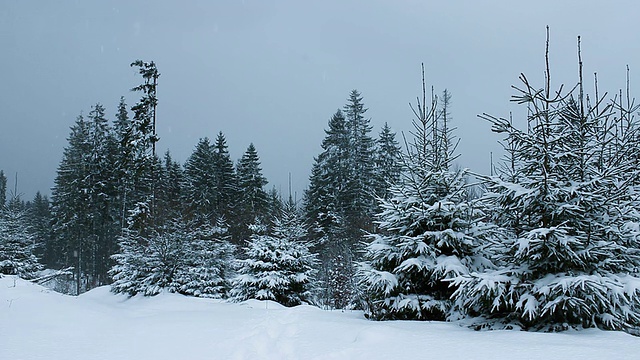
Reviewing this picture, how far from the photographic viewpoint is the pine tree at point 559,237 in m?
5.50

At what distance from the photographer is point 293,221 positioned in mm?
14961

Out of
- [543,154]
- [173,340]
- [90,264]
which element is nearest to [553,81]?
[543,154]

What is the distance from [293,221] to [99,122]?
2702cm

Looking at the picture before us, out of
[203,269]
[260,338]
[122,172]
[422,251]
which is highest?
[122,172]

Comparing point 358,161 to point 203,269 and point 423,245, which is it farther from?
point 423,245

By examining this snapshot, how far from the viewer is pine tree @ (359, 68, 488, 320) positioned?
722 centimetres

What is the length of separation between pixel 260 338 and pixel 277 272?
7392 mm

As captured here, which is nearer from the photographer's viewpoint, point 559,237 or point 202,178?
point 559,237

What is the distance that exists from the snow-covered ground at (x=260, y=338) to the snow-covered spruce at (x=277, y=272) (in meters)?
4.43

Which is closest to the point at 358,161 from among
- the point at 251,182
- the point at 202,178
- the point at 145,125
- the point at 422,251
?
the point at 251,182

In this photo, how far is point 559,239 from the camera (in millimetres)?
5516

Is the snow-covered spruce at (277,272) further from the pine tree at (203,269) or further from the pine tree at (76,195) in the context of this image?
the pine tree at (76,195)

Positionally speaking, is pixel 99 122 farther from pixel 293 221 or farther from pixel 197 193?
pixel 293 221

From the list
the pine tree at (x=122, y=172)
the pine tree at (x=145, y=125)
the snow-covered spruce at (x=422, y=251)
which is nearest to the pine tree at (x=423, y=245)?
the snow-covered spruce at (x=422, y=251)
